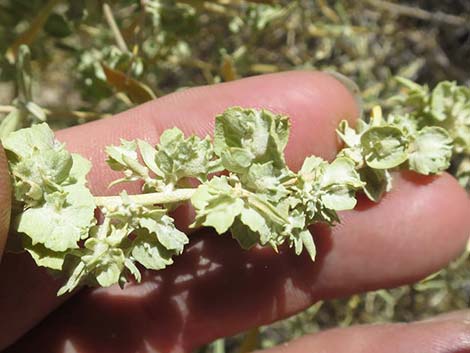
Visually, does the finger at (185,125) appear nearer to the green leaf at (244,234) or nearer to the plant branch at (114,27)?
the plant branch at (114,27)

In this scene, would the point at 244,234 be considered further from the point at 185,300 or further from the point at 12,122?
the point at 12,122

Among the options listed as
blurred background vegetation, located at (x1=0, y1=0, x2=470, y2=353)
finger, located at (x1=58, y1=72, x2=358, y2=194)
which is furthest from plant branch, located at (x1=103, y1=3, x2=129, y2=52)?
finger, located at (x1=58, y1=72, x2=358, y2=194)

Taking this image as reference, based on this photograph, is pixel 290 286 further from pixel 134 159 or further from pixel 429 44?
pixel 429 44

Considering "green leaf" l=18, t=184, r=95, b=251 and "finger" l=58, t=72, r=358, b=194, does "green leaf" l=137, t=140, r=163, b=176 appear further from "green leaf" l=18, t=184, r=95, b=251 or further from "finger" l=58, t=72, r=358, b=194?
Answer: "finger" l=58, t=72, r=358, b=194

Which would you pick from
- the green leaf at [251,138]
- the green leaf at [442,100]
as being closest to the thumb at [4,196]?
the green leaf at [251,138]

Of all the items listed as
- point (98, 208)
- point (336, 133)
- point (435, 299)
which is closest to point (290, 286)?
point (336, 133)

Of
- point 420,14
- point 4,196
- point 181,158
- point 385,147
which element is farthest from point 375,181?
point 420,14
